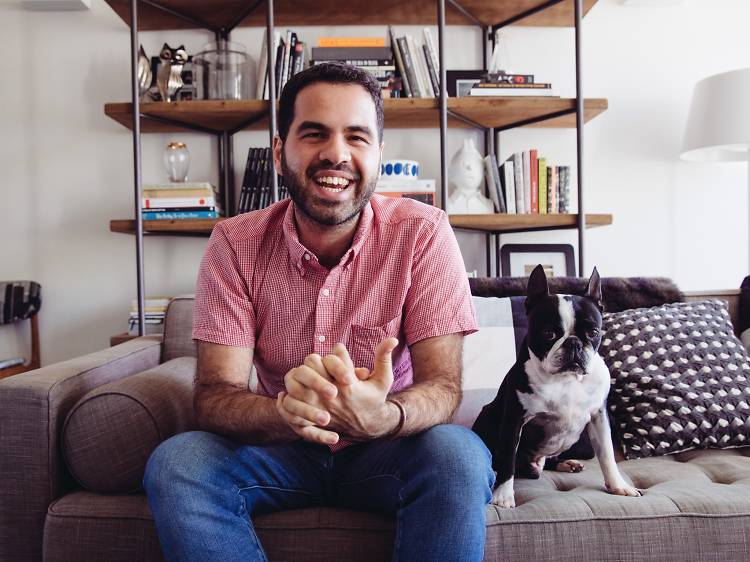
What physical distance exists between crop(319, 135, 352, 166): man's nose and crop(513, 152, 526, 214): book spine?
1.26m

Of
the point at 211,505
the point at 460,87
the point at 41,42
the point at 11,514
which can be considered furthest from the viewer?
the point at 41,42

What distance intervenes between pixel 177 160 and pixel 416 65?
991mm

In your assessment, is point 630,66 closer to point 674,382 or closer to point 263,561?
point 674,382

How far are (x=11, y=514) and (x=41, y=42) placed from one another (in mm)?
2129

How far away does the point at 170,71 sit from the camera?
7.64ft

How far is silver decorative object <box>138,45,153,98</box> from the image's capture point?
231 cm

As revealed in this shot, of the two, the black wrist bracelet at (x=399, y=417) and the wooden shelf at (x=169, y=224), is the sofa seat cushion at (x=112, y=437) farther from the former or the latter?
the wooden shelf at (x=169, y=224)

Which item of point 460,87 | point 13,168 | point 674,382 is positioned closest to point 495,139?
point 460,87

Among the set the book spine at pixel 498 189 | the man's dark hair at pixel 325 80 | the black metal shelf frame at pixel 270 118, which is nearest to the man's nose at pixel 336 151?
the man's dark hair at pixel 325 80

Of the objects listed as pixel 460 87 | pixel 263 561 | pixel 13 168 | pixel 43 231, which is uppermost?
pixel 460 87

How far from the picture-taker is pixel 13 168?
2566mm

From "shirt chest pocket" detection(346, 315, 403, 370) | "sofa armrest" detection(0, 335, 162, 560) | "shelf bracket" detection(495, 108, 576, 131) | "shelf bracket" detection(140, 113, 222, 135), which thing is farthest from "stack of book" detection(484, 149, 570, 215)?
"sofa armrest" detection(0, 335, 162, 560)

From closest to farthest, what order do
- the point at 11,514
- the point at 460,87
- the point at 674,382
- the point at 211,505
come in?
the point at 211,505 → the point at 11,514 → the point at 674,382 → the point at 460,87

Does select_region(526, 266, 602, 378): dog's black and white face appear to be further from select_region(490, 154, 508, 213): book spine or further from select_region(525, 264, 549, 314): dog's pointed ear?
select_region(490, 154, 508, 213): book spine
